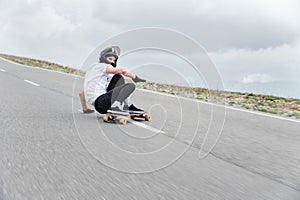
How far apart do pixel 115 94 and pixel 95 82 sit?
36cm

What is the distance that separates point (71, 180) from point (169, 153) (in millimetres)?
1392

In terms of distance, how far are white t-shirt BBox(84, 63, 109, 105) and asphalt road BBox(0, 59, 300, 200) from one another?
0.21 m

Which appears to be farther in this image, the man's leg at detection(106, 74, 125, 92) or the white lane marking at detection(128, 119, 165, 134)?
the man's leg at detection(106, 74, 125, 92)

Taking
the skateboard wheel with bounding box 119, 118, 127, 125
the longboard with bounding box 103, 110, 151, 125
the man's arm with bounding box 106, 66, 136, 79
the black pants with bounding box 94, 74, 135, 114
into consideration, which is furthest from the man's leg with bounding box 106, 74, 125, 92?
the skateboard wheel with bounding box 119, 118, 127, 125

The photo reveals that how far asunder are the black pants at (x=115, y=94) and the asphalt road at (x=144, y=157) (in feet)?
0.93

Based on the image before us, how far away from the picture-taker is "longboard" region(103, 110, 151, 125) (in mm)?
5648

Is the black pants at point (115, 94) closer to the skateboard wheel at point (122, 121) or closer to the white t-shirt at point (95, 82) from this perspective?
the white t-shirt at point (95, 82)

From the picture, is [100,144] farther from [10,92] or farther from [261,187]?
[10,92]

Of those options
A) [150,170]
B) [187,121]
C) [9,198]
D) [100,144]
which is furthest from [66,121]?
[9,198]

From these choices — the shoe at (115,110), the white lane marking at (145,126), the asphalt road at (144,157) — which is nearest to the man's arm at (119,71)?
the asphalt road at (144,157)

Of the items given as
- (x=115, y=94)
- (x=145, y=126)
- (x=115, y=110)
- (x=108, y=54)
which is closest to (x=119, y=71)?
(x=108, y=54)

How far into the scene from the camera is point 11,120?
550 centimetres

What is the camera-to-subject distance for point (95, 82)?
5.59 meters

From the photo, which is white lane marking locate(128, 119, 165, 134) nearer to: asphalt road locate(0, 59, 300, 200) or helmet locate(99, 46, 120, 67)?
asphalt road locate(0, 59, 300, 200)
